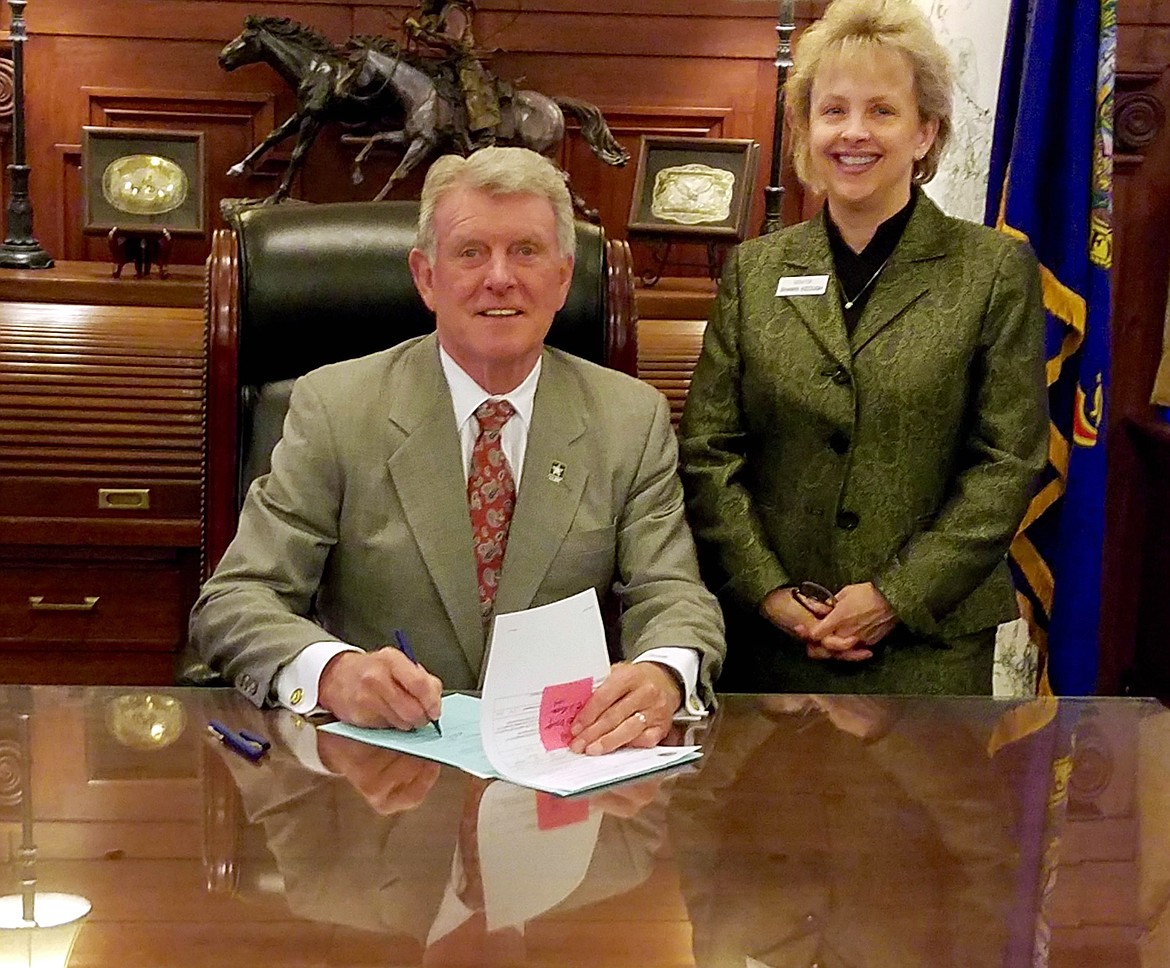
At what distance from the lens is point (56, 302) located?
377cm

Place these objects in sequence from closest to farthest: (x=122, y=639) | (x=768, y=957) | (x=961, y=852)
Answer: (x=768, y=957) → (x=961, y=852) → (x=122, y=639)

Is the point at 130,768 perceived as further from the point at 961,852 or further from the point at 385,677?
the point at 961,852

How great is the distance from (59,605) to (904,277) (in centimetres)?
201

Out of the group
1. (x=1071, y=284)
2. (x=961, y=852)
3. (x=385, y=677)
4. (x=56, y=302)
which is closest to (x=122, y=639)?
(x=56, y=302)

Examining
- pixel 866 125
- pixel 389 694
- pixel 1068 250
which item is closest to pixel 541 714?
pixel 389 694

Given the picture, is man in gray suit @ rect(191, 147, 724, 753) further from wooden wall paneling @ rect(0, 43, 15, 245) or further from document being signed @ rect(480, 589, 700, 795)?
wooden wall paneling @ rect(0, 43, 15, 245)

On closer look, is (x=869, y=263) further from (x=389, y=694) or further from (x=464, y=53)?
(x=464, y=53)

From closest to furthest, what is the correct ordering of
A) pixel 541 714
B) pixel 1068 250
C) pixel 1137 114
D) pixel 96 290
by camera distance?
pixel 541 714 → pixel 1068 250 → pixel 96 290 → pixel 1137 114

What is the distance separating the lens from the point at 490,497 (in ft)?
6.54

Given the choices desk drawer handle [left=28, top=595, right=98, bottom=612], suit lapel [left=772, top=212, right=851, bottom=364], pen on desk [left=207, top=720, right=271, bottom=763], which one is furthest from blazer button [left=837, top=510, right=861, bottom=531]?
desk drawer handle [left=28, top=595, right=98, bottom=612]

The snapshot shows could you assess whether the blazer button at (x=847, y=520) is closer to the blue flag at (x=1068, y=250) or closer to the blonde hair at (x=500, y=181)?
the blonde hair at (x=500, y=181)

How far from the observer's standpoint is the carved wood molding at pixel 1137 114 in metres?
3.88

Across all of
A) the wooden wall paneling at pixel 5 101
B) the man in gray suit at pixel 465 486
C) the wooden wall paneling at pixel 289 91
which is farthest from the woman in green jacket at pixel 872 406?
the wooden wall paneling at pixel 5 101

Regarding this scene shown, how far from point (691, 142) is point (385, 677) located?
287 cm
